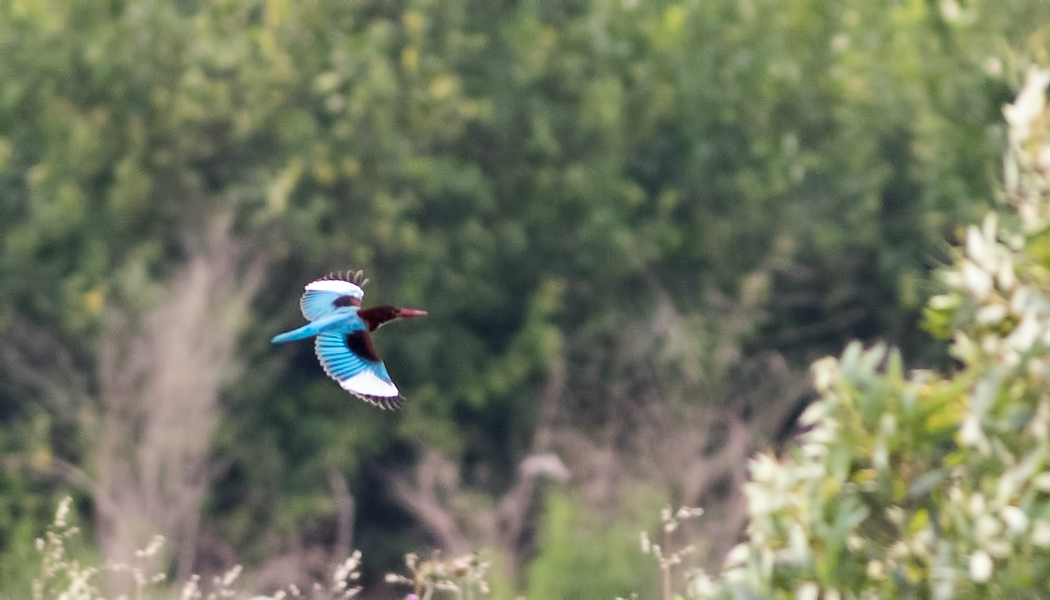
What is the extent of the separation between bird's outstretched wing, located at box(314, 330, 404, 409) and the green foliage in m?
1.19

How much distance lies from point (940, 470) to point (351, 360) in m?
1.69

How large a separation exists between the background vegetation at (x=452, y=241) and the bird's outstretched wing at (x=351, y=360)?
32.3 ft

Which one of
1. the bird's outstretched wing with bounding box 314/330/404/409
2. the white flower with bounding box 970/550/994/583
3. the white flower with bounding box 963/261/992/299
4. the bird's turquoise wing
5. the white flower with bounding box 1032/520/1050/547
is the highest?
the bird's turquoise wing

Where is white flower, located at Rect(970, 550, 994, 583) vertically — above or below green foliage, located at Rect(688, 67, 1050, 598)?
below

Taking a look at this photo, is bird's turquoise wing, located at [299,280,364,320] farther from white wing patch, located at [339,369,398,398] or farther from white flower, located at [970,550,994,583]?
white flower, located at [970,550,994,583]

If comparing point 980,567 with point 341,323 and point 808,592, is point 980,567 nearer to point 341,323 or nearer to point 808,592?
point 808,592

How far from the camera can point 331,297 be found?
513cm

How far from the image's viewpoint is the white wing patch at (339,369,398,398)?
468cm

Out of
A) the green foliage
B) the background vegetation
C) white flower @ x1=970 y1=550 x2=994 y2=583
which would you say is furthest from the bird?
the background vegetation

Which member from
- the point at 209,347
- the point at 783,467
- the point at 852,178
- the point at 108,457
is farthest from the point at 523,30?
the point at 783,467

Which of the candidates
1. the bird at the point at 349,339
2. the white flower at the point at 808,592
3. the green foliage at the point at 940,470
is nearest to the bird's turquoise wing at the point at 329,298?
Answer: the bird at the point at 349,339

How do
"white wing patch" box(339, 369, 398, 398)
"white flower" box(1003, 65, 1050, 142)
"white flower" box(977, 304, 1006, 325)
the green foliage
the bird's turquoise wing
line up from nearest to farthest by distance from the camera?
the green foliage, "white flower" box(977, 304, 1006, 325), "white flower" box(1003, 65, 1050, 142), "white wing patch" box(339, 369, 398, 398), the bird's turquoise wing

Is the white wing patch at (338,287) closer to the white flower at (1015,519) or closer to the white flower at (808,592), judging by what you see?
the white flower at (808,592)

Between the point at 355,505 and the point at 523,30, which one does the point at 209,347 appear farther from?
the point at 523,30
